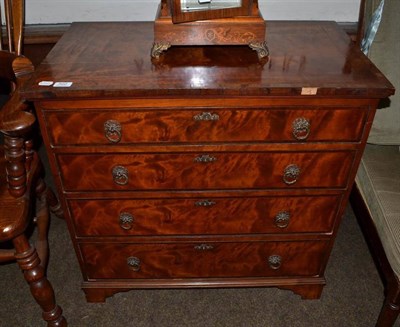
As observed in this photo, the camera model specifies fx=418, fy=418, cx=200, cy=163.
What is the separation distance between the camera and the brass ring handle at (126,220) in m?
1.59

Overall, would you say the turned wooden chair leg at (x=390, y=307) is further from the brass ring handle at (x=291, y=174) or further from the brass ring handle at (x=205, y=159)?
the brass ring handle at (x=205, y=159)

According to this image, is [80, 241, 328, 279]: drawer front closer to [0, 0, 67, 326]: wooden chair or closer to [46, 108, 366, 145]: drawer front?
[0, 0, 67, 326]: wooden chair

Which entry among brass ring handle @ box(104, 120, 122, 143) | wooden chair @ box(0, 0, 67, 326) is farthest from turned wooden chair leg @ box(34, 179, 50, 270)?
brass ring handle @ box(104, 120, 122, 143)

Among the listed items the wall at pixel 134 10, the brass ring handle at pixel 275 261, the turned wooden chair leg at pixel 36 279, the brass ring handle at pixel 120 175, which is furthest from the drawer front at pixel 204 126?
the wall at pixel 134 10

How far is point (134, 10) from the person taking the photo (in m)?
1.98

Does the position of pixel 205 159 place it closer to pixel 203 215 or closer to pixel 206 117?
pixel 206 117

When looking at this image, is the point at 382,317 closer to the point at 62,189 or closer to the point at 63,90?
the point at 62,189

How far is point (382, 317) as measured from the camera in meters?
1.66

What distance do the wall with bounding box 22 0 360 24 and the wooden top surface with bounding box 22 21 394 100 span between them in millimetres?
353

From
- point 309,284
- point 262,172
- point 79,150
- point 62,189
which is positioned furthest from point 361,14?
point 62,189

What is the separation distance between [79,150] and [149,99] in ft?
1.01

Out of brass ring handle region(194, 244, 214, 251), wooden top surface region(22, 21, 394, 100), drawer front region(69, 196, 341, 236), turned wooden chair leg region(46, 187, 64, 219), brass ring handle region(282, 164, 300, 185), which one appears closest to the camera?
wooden top surface region(22, 21, 394, 100)

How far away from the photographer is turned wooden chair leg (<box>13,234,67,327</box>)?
1.54m

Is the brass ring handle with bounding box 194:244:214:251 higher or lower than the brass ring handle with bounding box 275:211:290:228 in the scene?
lower
